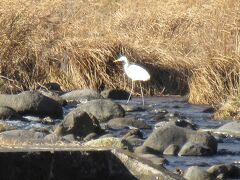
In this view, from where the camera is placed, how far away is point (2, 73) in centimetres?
1914

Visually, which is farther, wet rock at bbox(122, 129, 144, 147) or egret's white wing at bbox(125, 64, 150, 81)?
egret's white wing at bbox(125, 64, 150, 81)

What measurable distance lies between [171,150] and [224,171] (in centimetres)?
170

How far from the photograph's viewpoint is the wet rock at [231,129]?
1355cm

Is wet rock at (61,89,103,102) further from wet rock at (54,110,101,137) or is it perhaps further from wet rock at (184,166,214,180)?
wet rock at (184,166,214,180)

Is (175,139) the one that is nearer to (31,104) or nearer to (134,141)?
(134,141)

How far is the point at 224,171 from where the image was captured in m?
9.92

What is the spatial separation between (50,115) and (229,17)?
4.45m

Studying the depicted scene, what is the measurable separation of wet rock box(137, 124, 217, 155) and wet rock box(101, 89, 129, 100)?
7.53m

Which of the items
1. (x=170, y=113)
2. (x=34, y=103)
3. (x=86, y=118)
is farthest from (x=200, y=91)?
(x=86, y=118)

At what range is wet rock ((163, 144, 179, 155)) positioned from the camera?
37.7 ft

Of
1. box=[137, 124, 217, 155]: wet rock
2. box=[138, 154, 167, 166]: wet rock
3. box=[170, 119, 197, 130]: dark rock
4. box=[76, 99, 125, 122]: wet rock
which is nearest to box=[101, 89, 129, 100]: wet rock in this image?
box=[76, 99, 125, 122]: wet rock

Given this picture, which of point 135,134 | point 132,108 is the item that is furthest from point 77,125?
point 132,108

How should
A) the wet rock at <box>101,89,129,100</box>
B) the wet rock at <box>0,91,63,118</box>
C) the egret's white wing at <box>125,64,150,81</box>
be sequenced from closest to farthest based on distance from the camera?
the wet rock at <box>0,91,63,118</box> < the egret's white wing at <box>125,64,150,81</box> < the wet rock at <box>101,89,129,100</box>

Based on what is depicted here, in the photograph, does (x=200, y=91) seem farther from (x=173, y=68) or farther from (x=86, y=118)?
(x=86, y=118)
